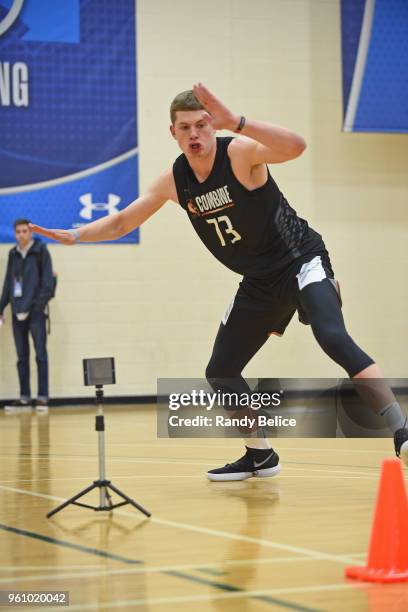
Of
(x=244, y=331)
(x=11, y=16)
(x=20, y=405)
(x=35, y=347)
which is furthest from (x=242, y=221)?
(x=11, y=16)

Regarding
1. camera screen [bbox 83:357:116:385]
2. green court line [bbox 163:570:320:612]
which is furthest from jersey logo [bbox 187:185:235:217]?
green court line [bbox 163:570:320:612]

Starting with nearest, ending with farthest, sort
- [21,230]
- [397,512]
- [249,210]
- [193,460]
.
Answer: [397,512] → [249,210] → [193,460] → [21,230]

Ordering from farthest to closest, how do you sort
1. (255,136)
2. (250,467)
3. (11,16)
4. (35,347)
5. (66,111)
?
(66,111) → (11,16) → (35,347) → (250,467) → (255,136)

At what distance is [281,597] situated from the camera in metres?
3.41

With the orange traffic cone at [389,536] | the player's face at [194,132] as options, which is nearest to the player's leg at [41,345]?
the player's face at [194,132]

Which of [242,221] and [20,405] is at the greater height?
[242,221]

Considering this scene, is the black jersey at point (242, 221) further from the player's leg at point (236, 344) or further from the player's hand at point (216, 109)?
the player's hand at point (216, 109)

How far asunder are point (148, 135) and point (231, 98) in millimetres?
1310

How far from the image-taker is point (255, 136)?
15.8 feet

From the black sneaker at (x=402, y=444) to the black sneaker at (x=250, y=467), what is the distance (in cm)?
188

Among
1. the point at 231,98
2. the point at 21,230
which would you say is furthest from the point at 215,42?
the point at 21,230

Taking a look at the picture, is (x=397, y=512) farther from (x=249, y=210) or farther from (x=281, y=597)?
(x=249, y=210)

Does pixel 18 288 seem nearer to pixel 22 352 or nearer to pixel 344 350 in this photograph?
pixel 22 352

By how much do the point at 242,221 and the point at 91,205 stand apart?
26.9 ft
